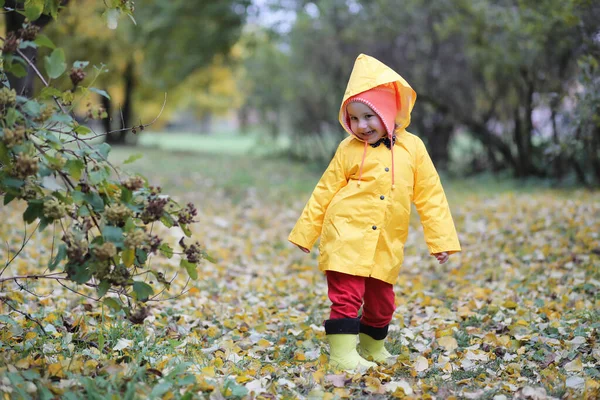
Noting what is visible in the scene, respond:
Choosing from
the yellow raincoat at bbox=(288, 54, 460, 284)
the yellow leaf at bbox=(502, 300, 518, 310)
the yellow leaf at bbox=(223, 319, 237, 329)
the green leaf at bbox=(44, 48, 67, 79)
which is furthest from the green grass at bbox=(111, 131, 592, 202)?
the green leaf at bbox=(44, 48, 67, 79)

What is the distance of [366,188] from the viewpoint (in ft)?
10.8

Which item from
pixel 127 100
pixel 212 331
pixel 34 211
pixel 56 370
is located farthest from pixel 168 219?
pixel 127 100

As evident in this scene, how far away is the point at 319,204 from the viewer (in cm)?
343

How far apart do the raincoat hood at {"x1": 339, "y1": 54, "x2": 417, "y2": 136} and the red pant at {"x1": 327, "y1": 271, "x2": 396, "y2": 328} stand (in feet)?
2.92

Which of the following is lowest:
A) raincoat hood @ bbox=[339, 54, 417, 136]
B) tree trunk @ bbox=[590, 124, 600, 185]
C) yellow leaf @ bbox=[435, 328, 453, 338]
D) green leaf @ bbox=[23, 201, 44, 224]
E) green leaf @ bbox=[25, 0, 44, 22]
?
yellow leaf @ bbox=[435, 328, 453, 338]

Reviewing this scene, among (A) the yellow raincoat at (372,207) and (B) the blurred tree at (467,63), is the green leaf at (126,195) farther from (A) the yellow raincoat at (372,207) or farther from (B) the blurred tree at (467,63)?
(B) the blurred tree at (467,63)

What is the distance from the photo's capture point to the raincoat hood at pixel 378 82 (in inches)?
130

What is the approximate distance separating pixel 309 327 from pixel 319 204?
104cm

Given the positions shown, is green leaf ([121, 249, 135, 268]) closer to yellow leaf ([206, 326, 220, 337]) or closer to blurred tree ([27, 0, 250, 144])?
yellow leaf ([206, 326, 220, 337])

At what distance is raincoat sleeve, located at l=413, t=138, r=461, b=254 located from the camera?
3.30 metres

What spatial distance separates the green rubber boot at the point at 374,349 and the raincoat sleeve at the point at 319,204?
2.18 ft

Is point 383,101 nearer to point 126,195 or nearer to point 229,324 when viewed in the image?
point 126,195

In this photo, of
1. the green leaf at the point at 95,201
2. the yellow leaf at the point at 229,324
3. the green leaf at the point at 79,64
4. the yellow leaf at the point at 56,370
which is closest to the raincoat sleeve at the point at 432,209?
the yellow leaf at the point at 229,324

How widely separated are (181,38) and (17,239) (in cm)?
962
